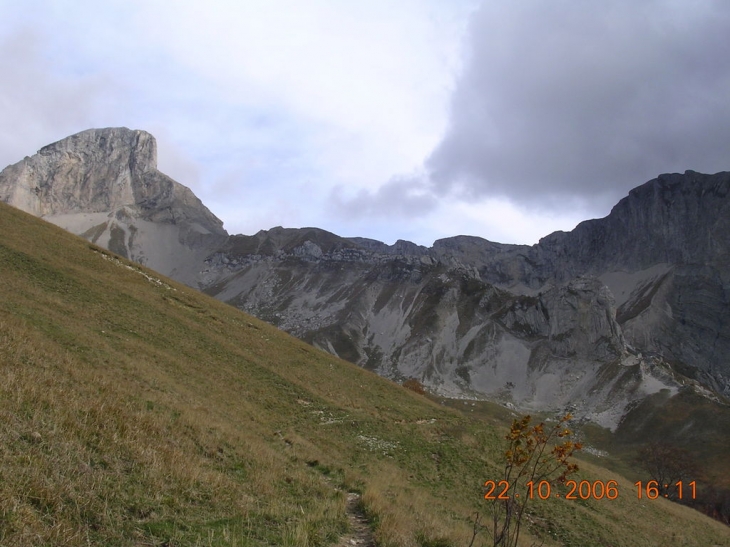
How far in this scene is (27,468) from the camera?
7867 millimetres

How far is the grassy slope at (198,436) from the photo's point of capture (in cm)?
850

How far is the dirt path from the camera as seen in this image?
1038 cm

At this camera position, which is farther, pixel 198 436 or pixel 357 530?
pixel 198 436

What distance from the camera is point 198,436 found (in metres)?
14.2

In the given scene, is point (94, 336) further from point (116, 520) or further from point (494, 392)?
point (494, 392)

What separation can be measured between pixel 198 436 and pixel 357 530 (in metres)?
5.73

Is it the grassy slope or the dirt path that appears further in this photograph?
the dirt path

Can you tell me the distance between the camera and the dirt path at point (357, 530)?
10383mm

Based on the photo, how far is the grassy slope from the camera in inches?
335

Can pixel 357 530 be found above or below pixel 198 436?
below

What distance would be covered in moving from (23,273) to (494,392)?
436 ft

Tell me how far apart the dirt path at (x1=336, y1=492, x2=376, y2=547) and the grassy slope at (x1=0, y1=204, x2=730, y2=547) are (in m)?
0.29

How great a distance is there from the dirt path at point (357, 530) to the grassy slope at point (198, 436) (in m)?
0.29

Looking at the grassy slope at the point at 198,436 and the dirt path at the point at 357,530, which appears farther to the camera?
the dirt path at the point at 357,530
